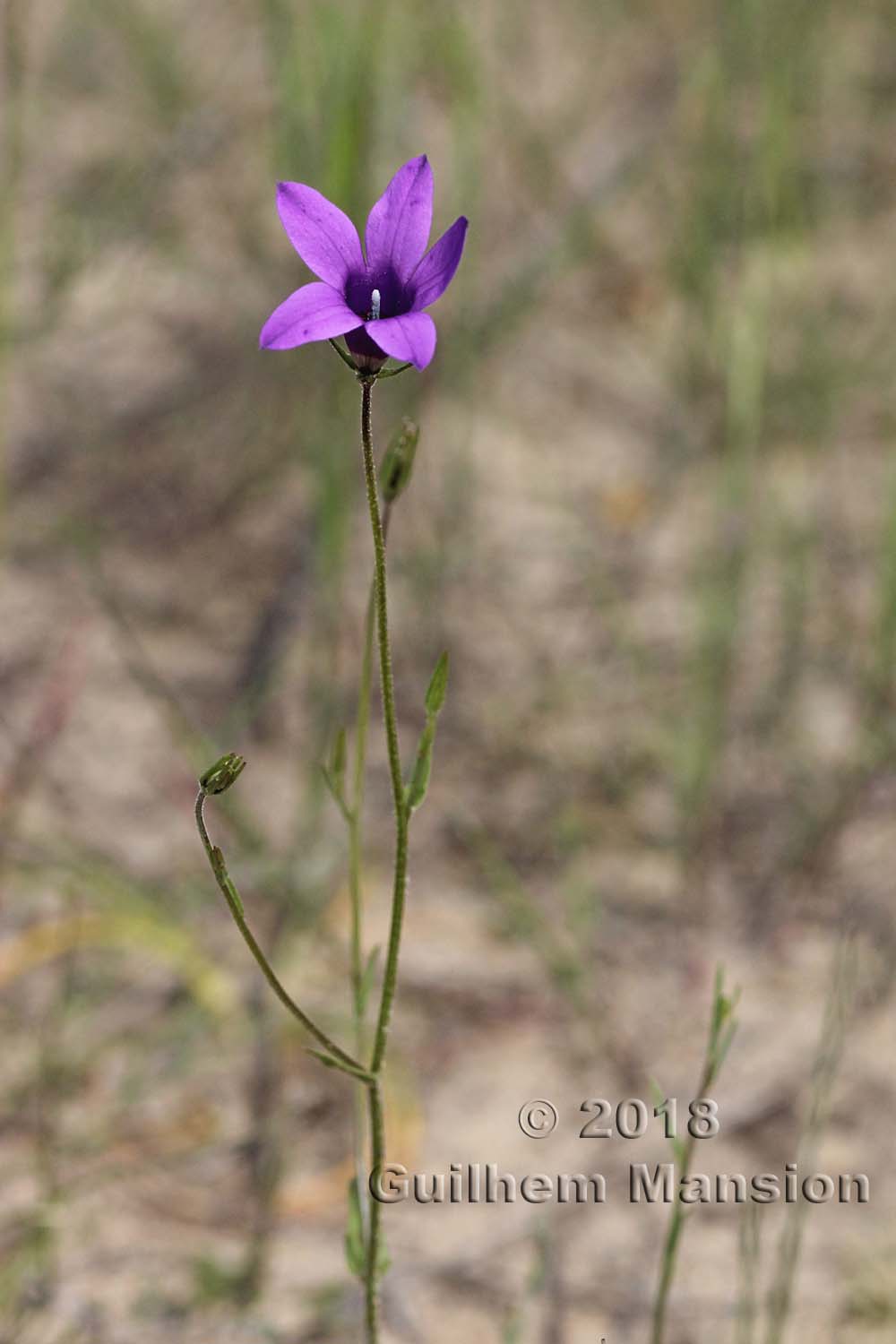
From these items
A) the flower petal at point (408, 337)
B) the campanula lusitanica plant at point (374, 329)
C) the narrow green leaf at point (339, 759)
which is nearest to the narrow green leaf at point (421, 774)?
the campanula lusitanica plant at point (374, 329)

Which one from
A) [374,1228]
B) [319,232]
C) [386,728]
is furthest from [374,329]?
[374,1228]

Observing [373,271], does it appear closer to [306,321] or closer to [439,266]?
[439,266]

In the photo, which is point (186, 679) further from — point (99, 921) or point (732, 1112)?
point (732, 1112)

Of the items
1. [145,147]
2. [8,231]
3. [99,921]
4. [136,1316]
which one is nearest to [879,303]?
[145,147]

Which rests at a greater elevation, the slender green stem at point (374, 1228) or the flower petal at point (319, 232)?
the flower petal at point (319, 232)

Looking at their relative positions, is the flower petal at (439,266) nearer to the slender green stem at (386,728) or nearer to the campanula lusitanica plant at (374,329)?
the campanula lusitanica plant at (374,329)

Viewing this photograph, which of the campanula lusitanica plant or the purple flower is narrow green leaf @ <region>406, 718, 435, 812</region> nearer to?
the campanula lusitanica plant
